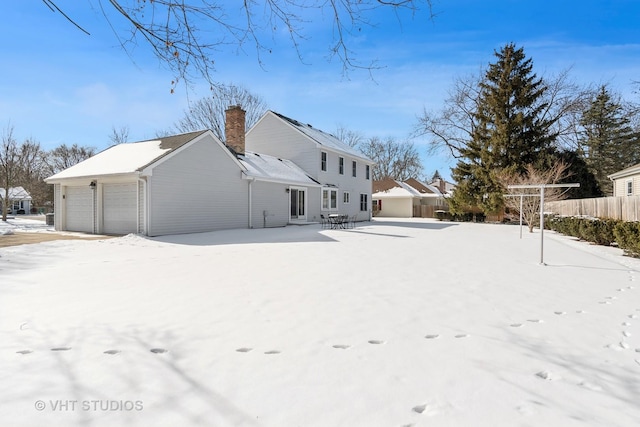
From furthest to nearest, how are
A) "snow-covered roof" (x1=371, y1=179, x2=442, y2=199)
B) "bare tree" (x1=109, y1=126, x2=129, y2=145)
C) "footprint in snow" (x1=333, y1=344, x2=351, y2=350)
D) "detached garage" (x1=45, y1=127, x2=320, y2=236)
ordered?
"bare tree" (x1=109, y1=126, x2=129, y2=145)
"snow-covered roof" (x1=371, y1=179, x2=442, y2=199)
"detached garage" (x1=45, y1=127, x2=320, y2=236)
"footprint in snow" (x1=333, y1=344, x2=351, y2=350)

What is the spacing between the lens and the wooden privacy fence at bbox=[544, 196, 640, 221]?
11797 millimetres

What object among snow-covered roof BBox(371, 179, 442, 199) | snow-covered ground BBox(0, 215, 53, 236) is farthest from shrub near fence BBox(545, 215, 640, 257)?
snow-covered ground BBox(0, 215, 53, 236)

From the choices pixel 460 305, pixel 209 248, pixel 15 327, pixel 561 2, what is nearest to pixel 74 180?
pixel 209 248

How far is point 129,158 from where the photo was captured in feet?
49.6

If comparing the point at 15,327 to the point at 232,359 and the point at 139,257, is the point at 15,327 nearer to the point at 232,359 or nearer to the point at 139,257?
the point at 232,359

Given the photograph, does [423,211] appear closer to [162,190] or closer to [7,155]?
[162,190]

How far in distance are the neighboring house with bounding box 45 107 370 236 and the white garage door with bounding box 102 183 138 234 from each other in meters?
0.04

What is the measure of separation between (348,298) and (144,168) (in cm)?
1077

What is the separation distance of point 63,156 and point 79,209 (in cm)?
3517

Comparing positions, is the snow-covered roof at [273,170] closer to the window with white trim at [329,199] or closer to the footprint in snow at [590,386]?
the window with white trim at [329,199]

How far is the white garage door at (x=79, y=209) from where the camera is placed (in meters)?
15.3

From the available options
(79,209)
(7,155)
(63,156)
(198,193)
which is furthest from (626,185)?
(63,156)

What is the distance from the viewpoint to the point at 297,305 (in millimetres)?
4680

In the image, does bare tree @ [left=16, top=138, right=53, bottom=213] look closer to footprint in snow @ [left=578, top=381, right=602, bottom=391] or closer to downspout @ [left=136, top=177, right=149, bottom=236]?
downspout @ [left=136, top=177, right=149, bottom=236]
